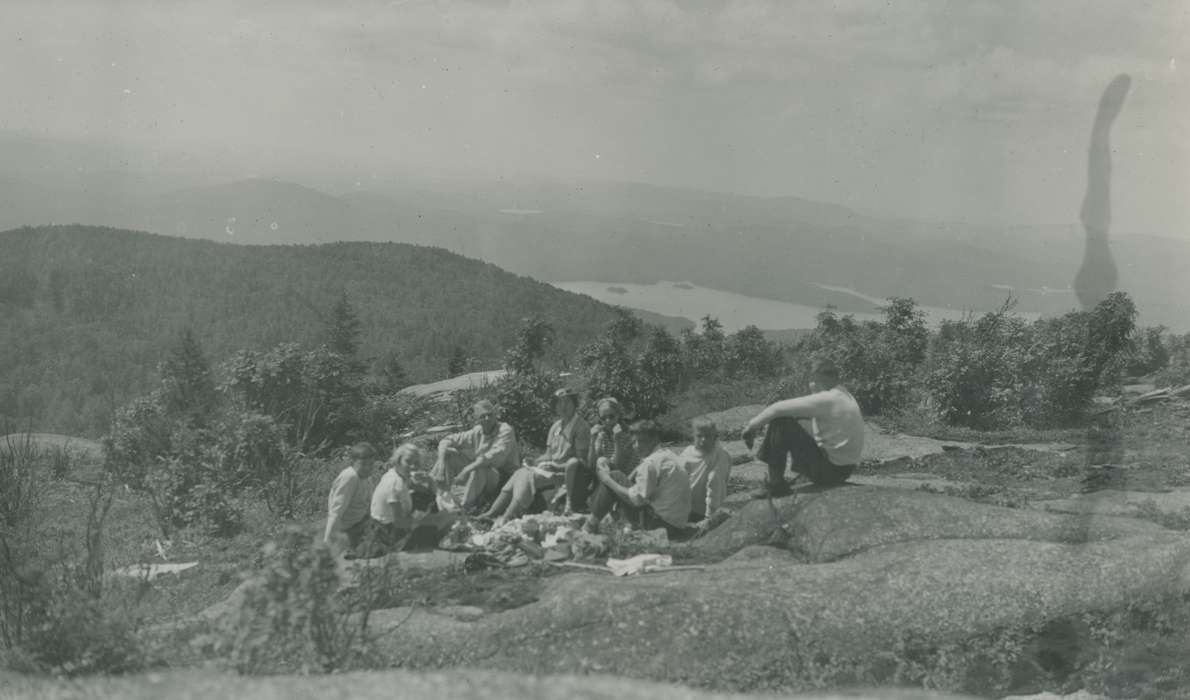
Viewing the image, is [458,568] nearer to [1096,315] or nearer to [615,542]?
[615,542]

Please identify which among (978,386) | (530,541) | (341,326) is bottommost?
(341,326)

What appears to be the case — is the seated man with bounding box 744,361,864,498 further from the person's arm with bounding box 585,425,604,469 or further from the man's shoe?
the person's arm with bounding box 585,425,604,469

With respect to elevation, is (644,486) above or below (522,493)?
above

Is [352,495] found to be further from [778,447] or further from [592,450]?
[778,447]

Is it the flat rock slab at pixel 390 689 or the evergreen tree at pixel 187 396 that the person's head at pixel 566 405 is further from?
the evergreen tree at pixel 187 396

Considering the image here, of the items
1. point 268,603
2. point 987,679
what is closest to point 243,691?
point 268,603

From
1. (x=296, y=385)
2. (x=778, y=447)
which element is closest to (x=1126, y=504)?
(x=778, y=447)
